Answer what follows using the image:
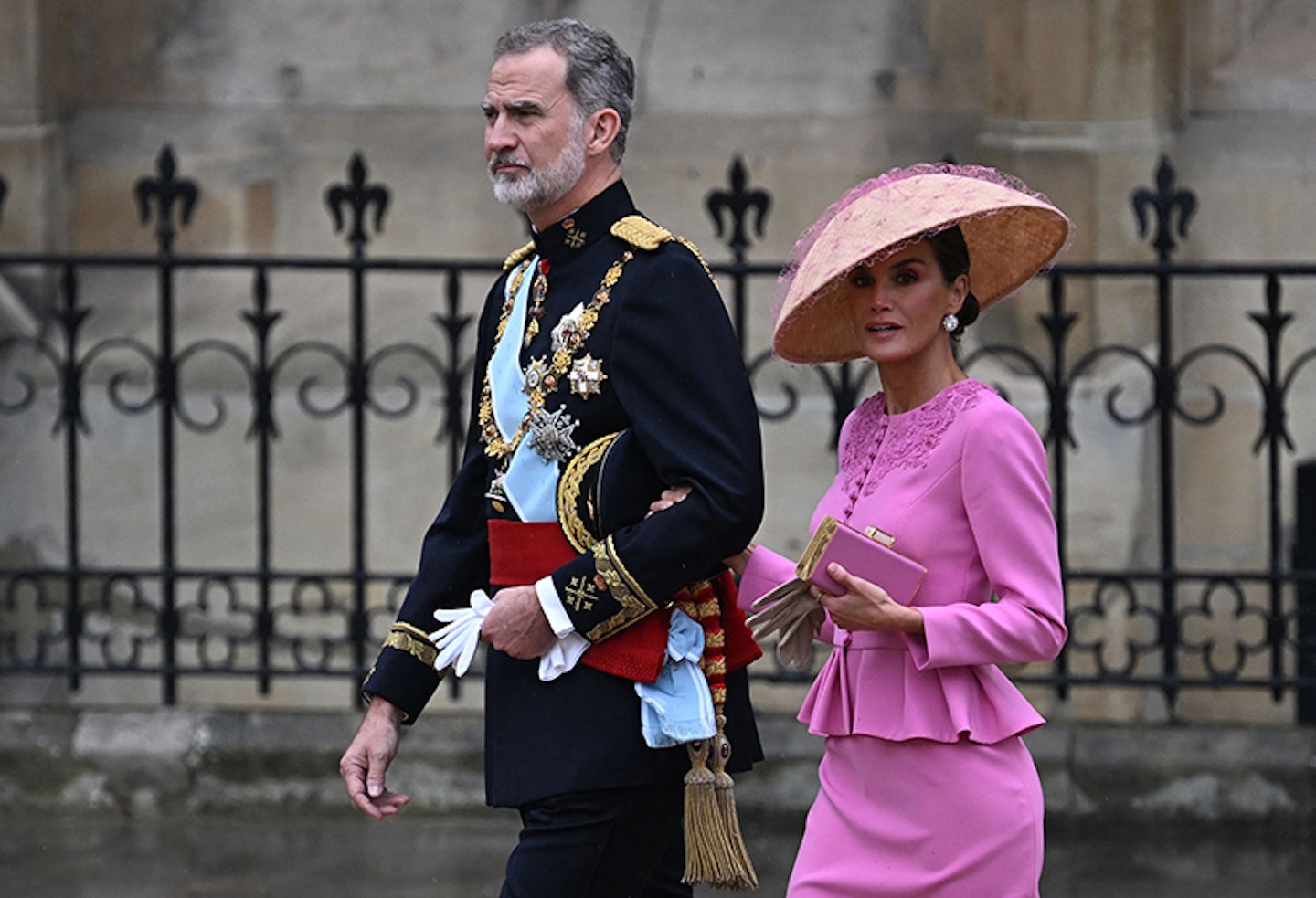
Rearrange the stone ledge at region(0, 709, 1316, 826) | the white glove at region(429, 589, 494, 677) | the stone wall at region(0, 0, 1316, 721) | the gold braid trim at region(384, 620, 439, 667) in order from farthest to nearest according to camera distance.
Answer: the stone wall at region(0, 0, 1316, 721) → the stone ledge at region(0, 709, 1316, 826) → the gold braid trim at region(384, 620, 439, 667) → the white glove at region(429, 589, 494, 677)

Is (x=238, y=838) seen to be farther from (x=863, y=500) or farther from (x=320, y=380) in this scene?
(x=863, y=500)

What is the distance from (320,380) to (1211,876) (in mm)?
3780

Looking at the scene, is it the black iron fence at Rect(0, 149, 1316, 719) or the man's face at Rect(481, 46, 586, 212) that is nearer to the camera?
the man's face at Rect(481, 46, 586, 212)

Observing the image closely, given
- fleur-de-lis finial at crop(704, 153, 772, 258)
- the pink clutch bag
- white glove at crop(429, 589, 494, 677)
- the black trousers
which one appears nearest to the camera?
the pink clutch bag

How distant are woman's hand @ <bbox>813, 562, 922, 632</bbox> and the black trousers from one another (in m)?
0.41

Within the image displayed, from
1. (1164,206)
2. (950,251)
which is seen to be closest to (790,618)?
(950,251)

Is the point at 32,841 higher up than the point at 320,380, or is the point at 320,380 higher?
the point at 320,380

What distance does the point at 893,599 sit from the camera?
3.17 meters

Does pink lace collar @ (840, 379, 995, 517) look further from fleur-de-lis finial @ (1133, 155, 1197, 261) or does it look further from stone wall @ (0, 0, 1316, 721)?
stone wall @ (0, 0, 1316, 721)

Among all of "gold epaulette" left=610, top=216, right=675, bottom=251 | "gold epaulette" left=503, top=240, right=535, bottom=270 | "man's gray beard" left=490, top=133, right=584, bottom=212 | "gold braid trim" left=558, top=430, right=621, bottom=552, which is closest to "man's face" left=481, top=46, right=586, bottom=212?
"man's gray beard" left=490, top=133, right=584, bottom=212

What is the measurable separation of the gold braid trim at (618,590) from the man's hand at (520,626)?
0.07m

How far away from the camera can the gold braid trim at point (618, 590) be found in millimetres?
3209

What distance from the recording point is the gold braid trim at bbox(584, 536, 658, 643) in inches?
126

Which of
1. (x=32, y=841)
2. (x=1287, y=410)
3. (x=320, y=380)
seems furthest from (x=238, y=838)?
(x=1287, y=410)
